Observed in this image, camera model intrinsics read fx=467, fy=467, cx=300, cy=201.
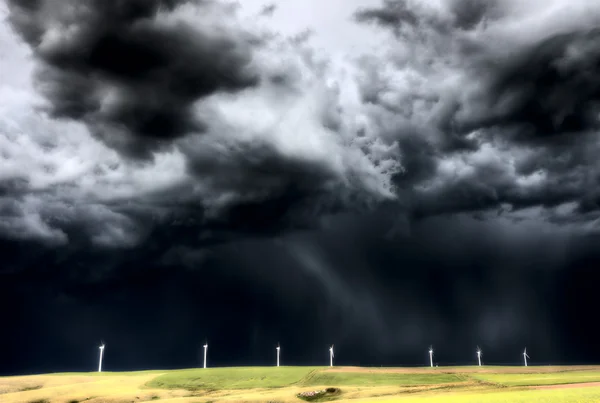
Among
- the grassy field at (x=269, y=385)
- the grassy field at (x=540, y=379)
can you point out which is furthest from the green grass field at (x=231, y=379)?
the grassy field at (x=540, y=379)

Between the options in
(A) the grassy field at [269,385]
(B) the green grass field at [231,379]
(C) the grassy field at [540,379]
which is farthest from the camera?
(B) the green grass field at [231,379]

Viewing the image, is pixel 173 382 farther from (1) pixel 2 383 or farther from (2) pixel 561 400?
(2) pixel 561 400

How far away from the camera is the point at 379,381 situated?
370 ft

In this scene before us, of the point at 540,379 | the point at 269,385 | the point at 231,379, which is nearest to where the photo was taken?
the point at 540,379

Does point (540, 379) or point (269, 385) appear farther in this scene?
point (269, 385)

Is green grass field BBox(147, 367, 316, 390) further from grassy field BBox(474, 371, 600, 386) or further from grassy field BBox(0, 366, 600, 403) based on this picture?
grassy field BBox(474, 371, 600, 386)

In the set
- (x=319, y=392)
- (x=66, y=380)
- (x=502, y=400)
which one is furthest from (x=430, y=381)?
(x=66, y=380)

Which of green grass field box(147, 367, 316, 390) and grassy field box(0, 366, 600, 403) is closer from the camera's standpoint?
grassy field box(0, 366, 600, 403)

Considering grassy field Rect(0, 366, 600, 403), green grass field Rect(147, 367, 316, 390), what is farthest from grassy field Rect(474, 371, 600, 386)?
green grass field Rect(147, 367, 316, 390)

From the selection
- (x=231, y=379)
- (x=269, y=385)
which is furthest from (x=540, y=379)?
(x=231, y=379)

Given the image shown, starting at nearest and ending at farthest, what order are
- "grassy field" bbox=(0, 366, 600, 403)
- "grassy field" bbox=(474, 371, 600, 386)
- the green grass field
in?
"grassy field" bbox=(0, 366, 600, 403), "grassy field" bbox=(474, 371, 600, 386), the green grass field

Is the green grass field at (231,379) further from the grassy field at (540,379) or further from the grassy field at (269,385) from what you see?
the grassy field at (540,379)

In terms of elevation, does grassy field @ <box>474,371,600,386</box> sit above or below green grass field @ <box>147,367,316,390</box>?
above

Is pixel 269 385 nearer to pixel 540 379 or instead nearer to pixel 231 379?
pixel 231 379
